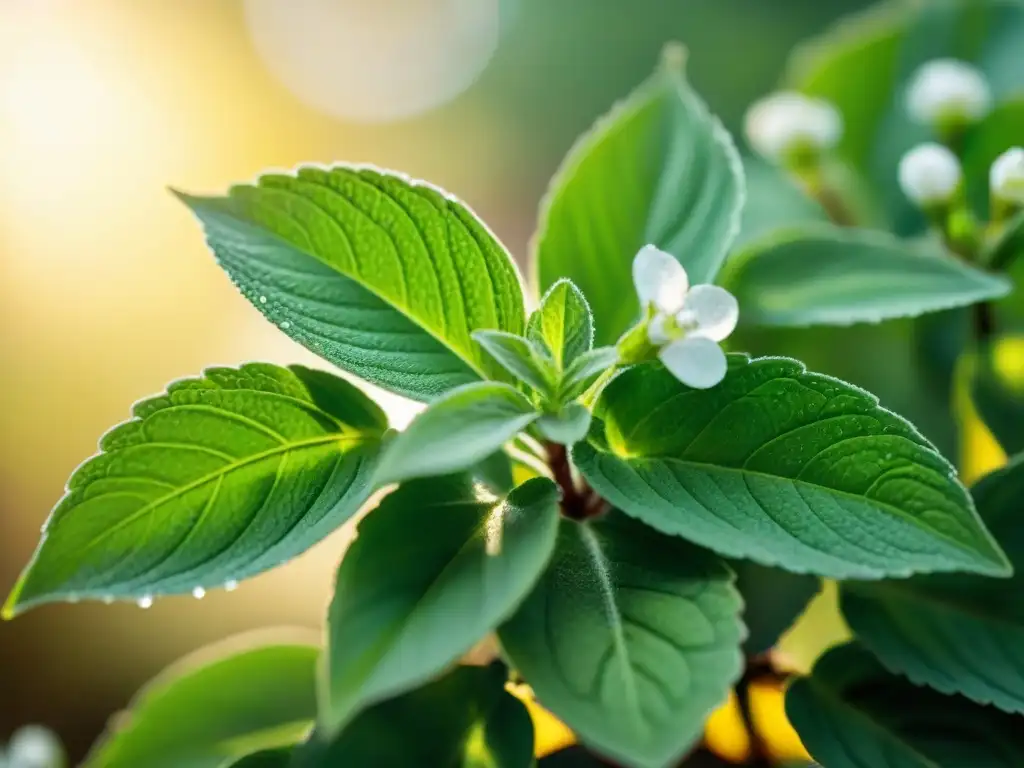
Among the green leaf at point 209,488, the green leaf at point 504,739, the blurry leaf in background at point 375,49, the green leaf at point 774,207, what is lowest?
the green leaf at point 504,739

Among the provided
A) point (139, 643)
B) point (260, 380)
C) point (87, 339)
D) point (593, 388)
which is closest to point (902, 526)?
point (593, 388)

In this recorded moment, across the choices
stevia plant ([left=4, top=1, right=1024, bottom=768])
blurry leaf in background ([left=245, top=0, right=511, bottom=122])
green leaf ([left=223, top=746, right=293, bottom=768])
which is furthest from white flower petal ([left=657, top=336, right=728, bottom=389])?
blurry leaf in background ([left=245, top=0, right=511, bottom=122])

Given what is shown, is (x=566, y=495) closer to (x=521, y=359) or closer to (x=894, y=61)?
(x=521, y=359)

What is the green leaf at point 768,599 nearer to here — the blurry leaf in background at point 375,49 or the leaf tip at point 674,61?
the leaf tip at point 674,61

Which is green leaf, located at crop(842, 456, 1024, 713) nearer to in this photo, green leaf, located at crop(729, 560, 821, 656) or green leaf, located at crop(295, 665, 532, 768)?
green leaf, located at crop(729, 560, 821, 656)

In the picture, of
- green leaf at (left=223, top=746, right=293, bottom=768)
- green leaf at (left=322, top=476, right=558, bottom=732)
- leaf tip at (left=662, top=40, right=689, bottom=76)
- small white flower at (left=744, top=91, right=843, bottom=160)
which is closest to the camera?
green leaf at (left=322, top=476, right=558, bottom=732)

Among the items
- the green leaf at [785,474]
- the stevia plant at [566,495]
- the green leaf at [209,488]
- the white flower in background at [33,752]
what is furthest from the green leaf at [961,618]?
the white flower in background at [33,752]
